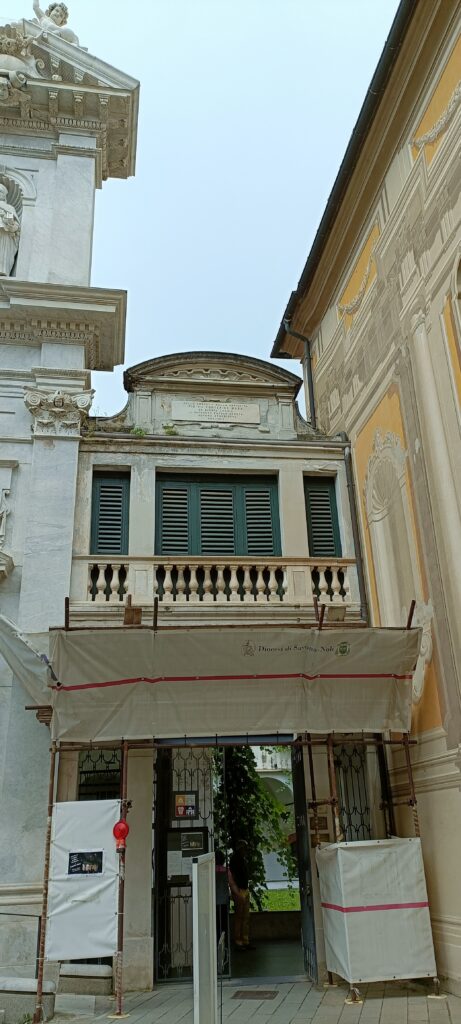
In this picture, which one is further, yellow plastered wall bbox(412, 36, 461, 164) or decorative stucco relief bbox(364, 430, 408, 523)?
decorative stucco relief bbox(364, 430, 408, 523)

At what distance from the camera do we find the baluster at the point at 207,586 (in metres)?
11.4

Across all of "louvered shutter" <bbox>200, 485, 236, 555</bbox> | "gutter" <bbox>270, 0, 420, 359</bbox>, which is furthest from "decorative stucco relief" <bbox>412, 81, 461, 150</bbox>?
"louvered shutter" <bbox>200, 485, 236, 555</bbox>

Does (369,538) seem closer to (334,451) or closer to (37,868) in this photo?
(334,451)

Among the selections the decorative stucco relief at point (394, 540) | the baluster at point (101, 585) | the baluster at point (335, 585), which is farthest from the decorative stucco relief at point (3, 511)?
the decorative stucco relief at point (394, 540)

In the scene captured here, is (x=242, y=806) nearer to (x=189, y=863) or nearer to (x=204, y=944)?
(x=189, y=863)

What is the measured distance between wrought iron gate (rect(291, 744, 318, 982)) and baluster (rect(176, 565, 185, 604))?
8.81ft

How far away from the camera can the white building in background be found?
10.2 metres

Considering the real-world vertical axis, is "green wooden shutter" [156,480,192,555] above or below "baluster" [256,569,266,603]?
above

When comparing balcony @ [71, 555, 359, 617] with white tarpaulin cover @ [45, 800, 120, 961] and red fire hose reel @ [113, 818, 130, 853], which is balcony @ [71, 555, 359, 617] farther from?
red fire hose reel @ [113, 818, 130, 853]

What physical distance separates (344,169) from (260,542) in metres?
6.40

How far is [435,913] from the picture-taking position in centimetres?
912

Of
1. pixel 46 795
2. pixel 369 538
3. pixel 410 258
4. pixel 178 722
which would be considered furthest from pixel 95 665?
pixel 410 258

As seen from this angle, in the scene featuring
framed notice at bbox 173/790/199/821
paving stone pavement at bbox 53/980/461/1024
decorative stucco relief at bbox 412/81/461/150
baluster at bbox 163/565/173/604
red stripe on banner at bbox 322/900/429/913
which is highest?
decorative stucco relief at bbox 412/81/461/150

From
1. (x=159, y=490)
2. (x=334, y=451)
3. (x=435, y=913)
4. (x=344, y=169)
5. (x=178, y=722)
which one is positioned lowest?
(x=435, y=913)
